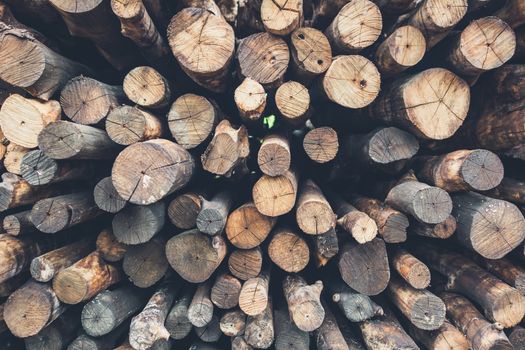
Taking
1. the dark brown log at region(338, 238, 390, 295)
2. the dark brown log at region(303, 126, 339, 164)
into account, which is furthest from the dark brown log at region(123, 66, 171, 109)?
the dark brown log at region(338, 238, 390, 295)

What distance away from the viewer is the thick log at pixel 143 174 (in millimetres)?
2180

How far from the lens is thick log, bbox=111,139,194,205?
7.15 ft

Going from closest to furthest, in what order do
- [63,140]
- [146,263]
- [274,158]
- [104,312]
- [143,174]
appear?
[143,174] < [63,140] < [274,158] < [104,312] < [146,263]

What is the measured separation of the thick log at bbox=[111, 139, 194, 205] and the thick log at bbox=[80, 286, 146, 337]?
926 mm

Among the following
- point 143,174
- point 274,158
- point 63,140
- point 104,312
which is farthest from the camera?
point 104,312

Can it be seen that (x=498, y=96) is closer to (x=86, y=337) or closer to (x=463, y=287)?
(x=463, y=287)

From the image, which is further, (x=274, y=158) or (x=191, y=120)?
Answer: (x=191, y=120)

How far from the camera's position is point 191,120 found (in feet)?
8.71

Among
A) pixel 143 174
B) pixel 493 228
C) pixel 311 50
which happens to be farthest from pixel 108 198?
pixel 493 228

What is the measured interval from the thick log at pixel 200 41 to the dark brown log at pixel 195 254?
1073 mm

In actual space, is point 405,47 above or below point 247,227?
above

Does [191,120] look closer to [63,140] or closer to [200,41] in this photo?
[200,41]

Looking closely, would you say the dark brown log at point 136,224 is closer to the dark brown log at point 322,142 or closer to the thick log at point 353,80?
the dark brown log at point 322,142

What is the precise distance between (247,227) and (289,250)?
35 centimetres
